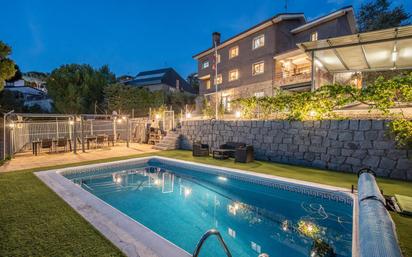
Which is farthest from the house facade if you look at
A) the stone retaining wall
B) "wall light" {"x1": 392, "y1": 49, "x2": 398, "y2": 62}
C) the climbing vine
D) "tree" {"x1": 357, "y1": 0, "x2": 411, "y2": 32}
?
the climbing vine

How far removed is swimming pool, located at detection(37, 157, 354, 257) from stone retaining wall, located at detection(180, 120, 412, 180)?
9.58 ft

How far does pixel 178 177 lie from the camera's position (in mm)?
8578

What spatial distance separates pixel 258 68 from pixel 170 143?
11.9 m

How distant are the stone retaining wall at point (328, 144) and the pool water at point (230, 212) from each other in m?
3.04

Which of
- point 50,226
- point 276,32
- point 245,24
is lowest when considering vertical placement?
point 50,226

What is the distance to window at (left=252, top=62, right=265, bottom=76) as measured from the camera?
20.2 meters

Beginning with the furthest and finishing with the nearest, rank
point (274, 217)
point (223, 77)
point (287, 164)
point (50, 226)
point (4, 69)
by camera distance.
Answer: point (223, 77) < point (4, 69) < point (287, 164) < point (274, 217) < point (50, 226)

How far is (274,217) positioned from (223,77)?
829 inches

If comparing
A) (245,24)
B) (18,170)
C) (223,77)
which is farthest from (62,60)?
(18,170)

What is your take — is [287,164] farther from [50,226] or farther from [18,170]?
[18,170]

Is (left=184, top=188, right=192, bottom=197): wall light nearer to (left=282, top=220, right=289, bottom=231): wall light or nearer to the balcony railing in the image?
(left=282, top=220, right=289, bottom=231): wall light

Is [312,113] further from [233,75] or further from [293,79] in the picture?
[233,75]

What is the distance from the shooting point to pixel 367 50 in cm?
973

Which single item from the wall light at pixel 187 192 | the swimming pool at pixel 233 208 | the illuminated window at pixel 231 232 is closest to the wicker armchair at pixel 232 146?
the swimming pool at pixel 233 208
